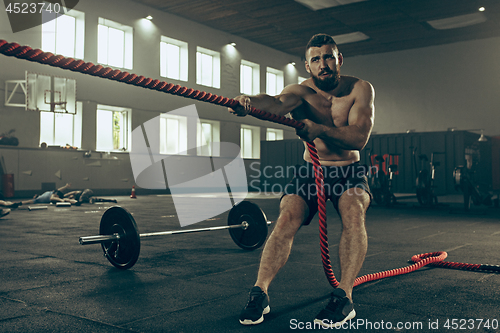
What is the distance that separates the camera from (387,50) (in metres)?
18.5

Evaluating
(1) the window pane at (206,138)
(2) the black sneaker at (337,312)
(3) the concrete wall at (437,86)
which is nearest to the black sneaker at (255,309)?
(2) the black sneaker at (337,312)

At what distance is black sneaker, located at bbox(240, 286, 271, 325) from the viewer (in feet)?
5.69

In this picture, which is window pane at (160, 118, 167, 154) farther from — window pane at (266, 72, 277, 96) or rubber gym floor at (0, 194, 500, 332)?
rubber gym floor at (0, 194, 500, 332)

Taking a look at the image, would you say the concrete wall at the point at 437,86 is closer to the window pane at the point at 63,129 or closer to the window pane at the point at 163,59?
the window pane at the point at 163,59

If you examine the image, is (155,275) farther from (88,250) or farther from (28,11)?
(28,11)

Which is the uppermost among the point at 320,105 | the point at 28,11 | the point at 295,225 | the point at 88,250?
the point at 28,11

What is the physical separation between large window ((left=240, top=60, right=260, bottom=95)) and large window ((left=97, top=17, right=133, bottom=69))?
5458 millimetres

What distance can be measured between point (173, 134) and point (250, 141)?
4336 mm

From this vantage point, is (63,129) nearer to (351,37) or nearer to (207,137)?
(207,137)

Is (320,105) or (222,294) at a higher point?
(320,105)

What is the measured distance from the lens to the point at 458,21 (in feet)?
48.9

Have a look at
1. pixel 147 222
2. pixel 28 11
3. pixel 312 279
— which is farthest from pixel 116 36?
pixel 312 279

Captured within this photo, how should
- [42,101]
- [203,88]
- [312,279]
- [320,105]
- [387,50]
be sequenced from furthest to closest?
[387,50]
[203,88]
[42,101]
[312,279]
[320,105]

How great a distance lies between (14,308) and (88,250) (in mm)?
1681
